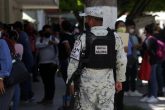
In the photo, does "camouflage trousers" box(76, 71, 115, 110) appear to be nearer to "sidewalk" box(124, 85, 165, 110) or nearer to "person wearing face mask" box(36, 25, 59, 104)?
"sidewalk" box(124, 85, 165, 110)

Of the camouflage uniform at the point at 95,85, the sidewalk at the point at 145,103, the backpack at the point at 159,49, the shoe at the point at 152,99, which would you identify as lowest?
the sidewalk at the point at 145,103

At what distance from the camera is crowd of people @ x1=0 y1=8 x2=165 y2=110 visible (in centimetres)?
686

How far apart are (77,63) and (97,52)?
0.94 feet

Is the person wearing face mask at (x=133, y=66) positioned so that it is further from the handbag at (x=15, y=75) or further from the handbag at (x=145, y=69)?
the handbag at (x=15, y=75)

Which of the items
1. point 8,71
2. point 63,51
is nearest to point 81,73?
point 8,71

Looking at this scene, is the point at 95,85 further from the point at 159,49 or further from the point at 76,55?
the point at 159,49

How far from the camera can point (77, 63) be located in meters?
6.80

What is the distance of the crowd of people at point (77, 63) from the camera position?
6859 millimetres

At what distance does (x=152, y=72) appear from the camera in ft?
42.7

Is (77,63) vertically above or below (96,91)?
above

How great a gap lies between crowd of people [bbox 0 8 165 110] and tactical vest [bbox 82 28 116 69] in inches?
0.5

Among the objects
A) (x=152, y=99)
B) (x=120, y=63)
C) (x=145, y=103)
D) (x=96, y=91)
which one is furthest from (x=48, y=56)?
(x=96, y=91)

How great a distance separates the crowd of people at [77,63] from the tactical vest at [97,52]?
0.01m

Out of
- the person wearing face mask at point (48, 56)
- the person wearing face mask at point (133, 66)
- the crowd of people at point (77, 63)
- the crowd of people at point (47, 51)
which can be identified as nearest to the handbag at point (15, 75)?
the crowd of people at point (77, 63)
